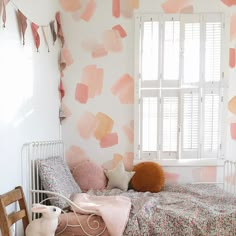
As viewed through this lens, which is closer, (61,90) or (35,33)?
(35,33)

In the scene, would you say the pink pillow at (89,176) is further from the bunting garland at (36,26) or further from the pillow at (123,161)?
the bunting garland at (36,26)

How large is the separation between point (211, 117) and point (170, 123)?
469 millimetres

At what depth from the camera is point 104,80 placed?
3410 millimetres

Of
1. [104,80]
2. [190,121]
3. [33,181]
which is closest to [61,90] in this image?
[104,80]

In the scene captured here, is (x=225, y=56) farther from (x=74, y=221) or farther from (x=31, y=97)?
(x=74, y=221)

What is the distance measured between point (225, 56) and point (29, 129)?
227 cm

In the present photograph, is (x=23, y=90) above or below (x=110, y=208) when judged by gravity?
above

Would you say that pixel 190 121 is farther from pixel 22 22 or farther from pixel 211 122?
pixel 22 22

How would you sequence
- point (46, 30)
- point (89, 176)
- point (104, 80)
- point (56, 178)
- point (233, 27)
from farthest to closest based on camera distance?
point (104, 80) → point (233, 27) → point (89, 176) → point (46, 30) → point (56, 178)

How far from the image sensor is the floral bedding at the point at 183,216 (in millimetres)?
2260

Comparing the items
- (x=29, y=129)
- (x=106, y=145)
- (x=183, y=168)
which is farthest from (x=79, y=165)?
(x=183, y=168)

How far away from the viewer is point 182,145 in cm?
336

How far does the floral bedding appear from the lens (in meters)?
2.26

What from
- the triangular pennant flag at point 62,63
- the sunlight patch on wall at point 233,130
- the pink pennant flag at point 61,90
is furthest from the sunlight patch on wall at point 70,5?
the sunlight patch on wall at point 233,130
